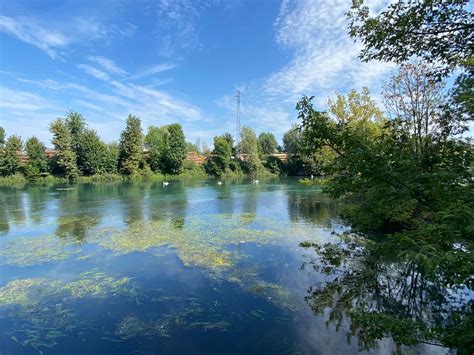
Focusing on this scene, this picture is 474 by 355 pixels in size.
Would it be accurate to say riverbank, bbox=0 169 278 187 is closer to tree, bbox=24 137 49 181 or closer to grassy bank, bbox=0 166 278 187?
grassy bank, bbox=0 166 278 187

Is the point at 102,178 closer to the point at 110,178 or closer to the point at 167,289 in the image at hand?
the point at 110,178

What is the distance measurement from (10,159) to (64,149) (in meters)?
6.78

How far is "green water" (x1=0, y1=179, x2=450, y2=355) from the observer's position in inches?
193

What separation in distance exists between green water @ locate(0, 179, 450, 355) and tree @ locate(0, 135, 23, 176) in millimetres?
33515

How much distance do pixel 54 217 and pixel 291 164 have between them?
4871 centimetres

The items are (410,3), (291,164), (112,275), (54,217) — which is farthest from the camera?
(291,164)

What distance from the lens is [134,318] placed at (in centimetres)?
562

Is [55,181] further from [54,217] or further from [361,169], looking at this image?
[361,169]

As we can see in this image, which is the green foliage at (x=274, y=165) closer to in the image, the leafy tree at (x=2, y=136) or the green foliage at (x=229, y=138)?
the green foliage at (x=229, y=138)

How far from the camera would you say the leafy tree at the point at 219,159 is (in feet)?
182

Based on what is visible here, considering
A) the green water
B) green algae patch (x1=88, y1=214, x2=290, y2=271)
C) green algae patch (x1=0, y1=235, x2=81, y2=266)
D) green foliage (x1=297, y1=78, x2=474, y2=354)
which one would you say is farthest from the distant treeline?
green foliage (x1=297, y1=78, x2=474, y2=354)

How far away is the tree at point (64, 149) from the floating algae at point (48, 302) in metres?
38.9

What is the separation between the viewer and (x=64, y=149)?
41719mm

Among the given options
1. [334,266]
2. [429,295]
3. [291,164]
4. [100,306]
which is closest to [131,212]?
[100,306]
